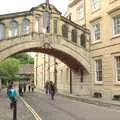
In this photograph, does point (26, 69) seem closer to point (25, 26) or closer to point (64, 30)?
point (64, 30)

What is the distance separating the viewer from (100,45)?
4044 cm

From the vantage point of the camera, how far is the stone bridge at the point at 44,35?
138 ft

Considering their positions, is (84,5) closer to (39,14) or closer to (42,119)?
(39,14)

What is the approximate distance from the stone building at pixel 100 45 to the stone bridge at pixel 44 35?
1294mm

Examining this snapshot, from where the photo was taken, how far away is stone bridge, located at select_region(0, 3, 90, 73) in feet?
138

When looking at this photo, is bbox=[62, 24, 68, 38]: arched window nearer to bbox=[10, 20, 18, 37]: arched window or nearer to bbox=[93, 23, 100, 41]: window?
bbox=[93, 23, 100, 41]: window

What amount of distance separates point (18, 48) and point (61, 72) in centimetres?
1768

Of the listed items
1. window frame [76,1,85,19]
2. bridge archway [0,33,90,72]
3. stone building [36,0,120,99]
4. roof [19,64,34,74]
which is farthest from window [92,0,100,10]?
roof [19,64,34,74]

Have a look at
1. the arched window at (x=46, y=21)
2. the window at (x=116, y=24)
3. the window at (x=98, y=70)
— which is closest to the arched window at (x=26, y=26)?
the arched window at (x=46, y=21)

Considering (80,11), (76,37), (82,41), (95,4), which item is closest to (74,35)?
(76,37)

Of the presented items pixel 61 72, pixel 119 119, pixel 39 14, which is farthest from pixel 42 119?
pixel 61 72

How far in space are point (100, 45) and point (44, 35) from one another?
19.1ft

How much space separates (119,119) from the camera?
19688mm

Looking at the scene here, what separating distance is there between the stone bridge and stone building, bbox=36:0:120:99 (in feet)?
4.24
